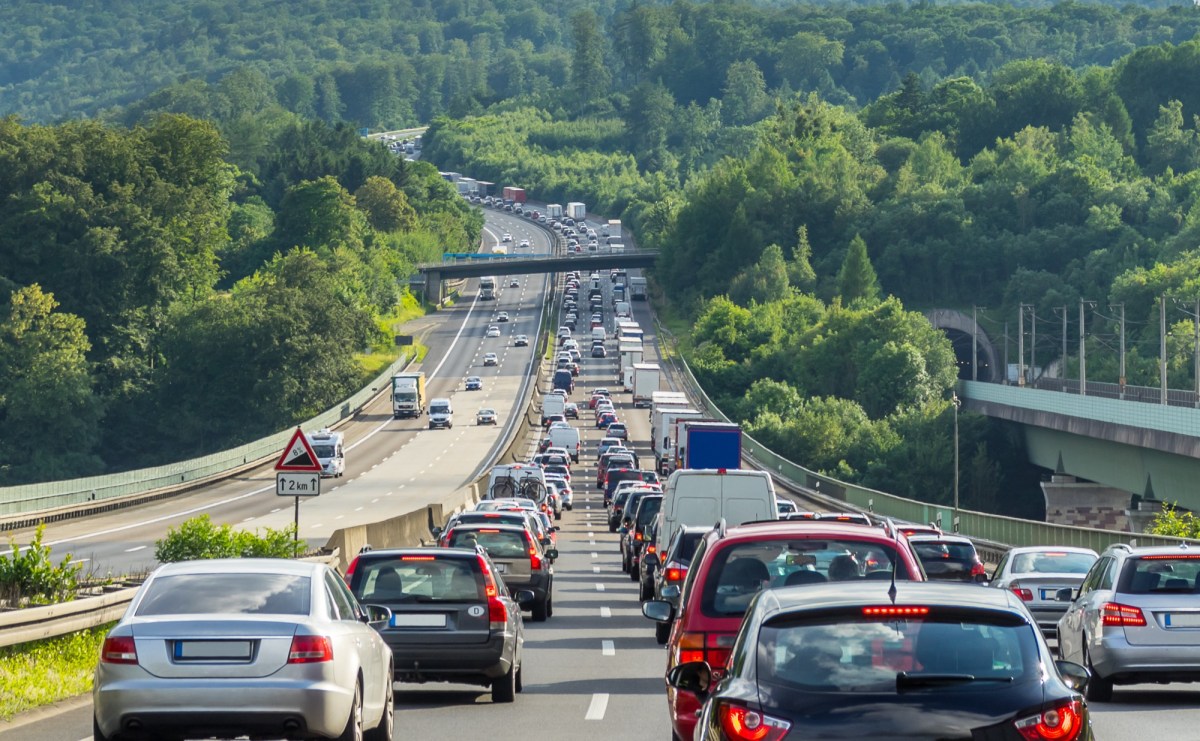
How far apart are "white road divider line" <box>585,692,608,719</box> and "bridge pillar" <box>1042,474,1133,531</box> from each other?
69.3 metres

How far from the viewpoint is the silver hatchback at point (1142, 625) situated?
742 inches

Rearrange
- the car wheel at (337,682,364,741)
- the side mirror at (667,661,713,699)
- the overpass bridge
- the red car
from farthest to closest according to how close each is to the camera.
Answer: the overpass bridge, the red car, the car wheel at (337,682,364,741), the side mirror at (667,661,713,699)

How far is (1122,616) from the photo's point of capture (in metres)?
19.0

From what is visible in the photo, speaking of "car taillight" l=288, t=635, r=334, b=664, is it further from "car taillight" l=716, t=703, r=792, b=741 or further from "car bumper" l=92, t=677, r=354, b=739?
"car taillight" l=716, t=703, r=792, b=741

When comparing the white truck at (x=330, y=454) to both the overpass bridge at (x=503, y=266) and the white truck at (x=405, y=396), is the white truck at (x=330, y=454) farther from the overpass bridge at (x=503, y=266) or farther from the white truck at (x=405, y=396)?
the overpass bridge at (x=503, y=266)

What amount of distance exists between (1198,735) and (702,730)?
8.15 metres

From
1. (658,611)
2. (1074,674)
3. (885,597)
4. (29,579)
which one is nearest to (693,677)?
(885,597)

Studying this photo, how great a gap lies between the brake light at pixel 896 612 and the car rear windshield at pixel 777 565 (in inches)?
195

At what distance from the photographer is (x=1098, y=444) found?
274ft

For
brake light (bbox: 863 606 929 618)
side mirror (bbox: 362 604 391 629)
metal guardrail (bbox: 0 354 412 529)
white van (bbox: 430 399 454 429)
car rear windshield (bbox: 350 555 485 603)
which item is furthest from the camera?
white van (bbox: 430 399 454 429)

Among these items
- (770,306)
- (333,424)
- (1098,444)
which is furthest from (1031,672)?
(770,306)

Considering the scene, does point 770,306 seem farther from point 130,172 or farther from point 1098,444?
point 1098,444

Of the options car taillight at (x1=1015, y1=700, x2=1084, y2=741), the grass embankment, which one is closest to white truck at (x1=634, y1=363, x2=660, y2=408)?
the grass embankment

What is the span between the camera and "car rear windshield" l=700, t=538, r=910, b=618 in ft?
46.5
